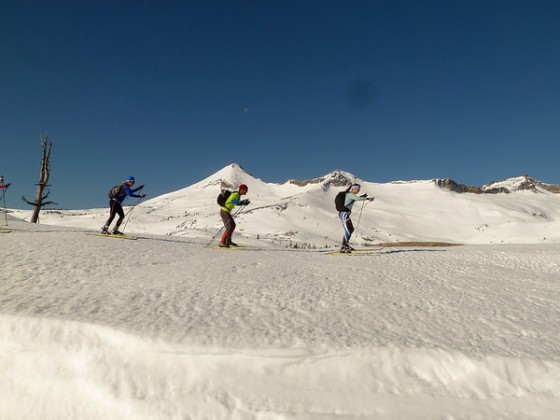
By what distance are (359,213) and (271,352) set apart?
45.3 meters

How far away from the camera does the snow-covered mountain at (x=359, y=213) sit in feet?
102

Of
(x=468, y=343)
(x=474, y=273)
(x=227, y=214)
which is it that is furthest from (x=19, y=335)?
(x=227, y=214)

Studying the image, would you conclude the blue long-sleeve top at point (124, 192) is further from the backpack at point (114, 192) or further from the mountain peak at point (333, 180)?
the mountain peak at point (333, 180)

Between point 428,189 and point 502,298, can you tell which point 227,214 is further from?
point 428,189

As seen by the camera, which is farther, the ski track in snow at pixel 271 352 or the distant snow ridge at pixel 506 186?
the distant snow ridge at pixel 506 186

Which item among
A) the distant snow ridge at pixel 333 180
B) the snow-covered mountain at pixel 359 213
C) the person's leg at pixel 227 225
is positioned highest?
the distant snow ridge at pixel 333 180

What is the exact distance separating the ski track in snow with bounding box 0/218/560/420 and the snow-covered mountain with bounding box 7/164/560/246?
1029 cm

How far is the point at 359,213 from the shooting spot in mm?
46938

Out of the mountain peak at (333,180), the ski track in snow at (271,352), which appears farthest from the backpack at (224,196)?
the mountain peak at (333,180)

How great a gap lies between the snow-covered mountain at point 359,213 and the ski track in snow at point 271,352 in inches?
405

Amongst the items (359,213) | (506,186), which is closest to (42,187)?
(359,213)

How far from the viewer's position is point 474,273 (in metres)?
6.40

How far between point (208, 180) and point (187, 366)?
2695 inches

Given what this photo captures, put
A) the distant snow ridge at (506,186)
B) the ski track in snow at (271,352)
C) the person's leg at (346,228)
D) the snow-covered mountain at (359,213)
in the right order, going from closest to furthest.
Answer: the ski track in snow at (271,352) → the person's leg at (346,228) → the snow-covered mountain at (359,213) → the distant snow ridge at (506,186)
